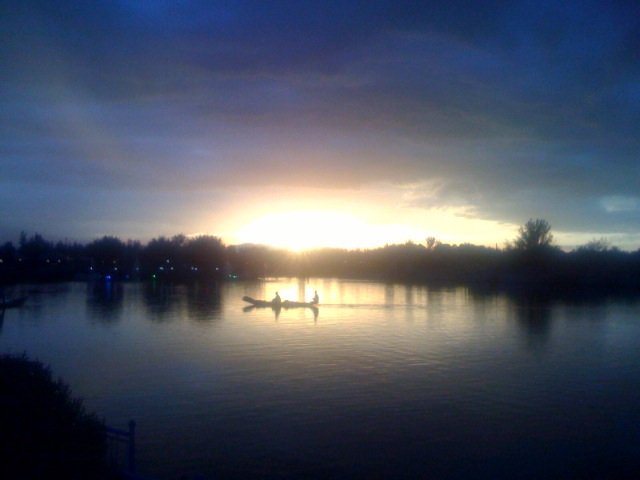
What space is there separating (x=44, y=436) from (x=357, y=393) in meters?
10.1

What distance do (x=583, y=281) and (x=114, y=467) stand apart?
73.0m

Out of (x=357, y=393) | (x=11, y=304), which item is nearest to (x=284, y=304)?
(x=11, y=304)

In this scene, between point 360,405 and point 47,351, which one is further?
point 47,351

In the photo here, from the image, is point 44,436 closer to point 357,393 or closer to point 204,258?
point 357,393

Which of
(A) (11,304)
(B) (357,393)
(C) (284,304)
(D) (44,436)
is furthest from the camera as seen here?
(C) (284,304)

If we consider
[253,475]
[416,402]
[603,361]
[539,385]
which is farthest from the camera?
[603,361]

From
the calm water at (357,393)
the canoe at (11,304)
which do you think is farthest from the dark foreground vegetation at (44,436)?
the canoe at (11,304)

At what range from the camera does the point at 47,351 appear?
2108cm

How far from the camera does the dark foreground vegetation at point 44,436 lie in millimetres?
5488

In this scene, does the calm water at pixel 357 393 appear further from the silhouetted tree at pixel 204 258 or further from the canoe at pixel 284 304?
the silhouetted tree at pixel 204 258

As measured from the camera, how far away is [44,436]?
6043 millimetres

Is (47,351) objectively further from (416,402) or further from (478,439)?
(478,439)

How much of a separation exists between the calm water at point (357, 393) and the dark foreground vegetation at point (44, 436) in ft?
9.57

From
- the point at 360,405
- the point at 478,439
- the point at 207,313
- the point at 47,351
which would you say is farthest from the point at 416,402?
the point at 207,313
